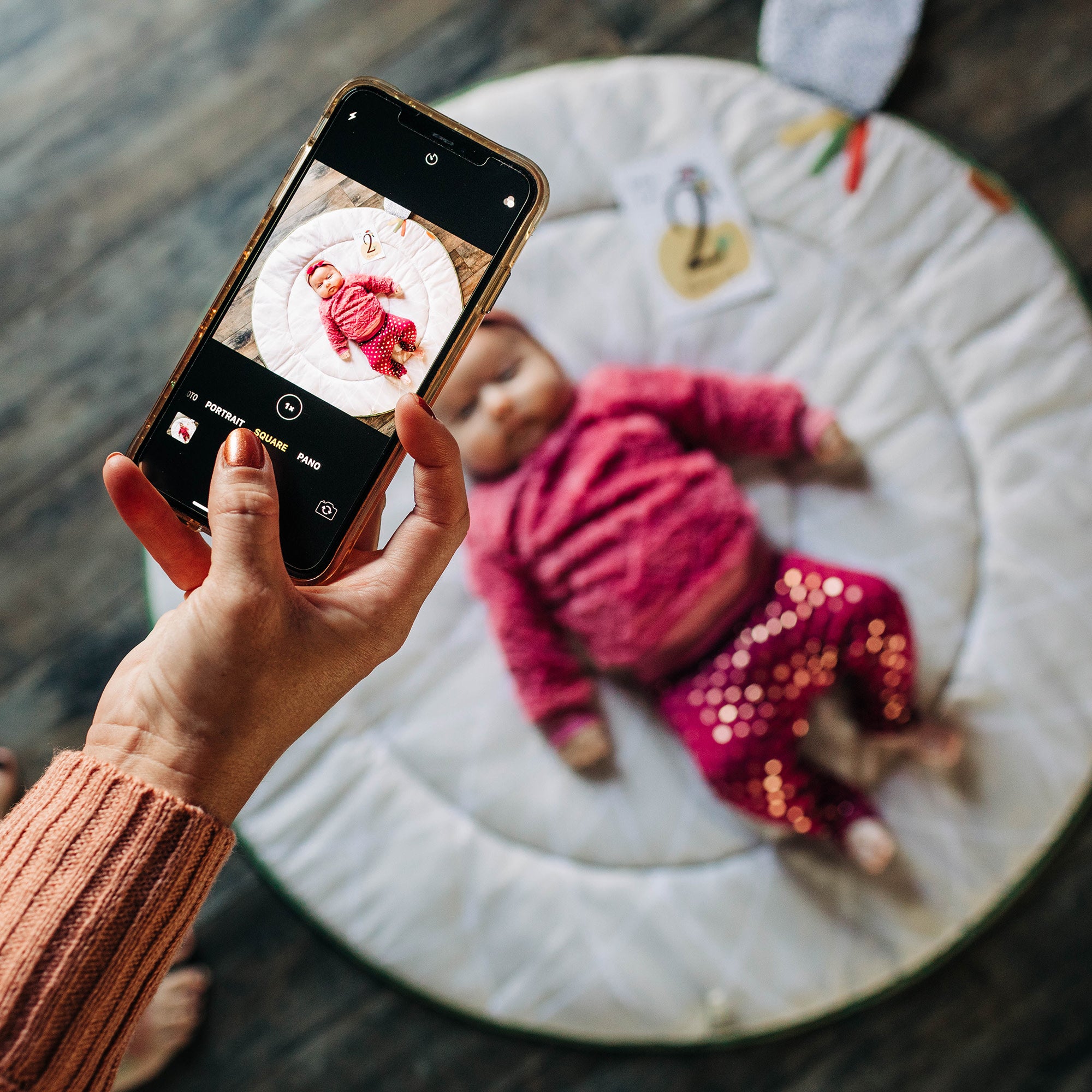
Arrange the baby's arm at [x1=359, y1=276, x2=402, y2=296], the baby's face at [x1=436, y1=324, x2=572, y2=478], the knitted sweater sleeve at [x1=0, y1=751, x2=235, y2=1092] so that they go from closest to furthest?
the knitted sweater sleeve at [x1=0, y1=751, x2=235, y2=1092]
the baby's arm at [x1=359, y1=276, x2=402, y2=296]
the baby's face at [x1=436, y1=324, x2=572, y2=478]

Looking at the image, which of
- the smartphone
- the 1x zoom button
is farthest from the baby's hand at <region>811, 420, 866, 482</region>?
the 1x zoom button

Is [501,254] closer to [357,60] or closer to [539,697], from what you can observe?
[539,697]

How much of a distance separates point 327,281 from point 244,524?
20 cm

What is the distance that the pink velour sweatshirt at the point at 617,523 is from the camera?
88 centimetres

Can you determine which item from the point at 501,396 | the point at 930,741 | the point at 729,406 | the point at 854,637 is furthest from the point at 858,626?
the point at 501,396

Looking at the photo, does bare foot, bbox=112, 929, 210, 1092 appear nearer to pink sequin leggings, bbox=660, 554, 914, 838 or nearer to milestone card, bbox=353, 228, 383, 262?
pink sequin leggings, bbox=660, 554, 914, 838

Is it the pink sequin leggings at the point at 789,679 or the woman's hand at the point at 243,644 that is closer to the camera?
the woman's hand at the point at 243,644

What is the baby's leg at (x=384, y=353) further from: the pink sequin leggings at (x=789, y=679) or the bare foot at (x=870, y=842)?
the bare foot at (x=870, y=842)

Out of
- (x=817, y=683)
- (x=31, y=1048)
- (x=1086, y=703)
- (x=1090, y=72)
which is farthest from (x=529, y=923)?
(x=1090, y=72)

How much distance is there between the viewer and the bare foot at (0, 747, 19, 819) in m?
0.95

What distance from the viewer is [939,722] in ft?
3.15

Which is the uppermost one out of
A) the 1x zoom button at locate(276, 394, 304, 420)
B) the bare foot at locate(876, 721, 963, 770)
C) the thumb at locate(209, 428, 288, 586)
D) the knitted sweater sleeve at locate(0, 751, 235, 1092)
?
the 1x zoom button at locate(276, 394, 304, 420)

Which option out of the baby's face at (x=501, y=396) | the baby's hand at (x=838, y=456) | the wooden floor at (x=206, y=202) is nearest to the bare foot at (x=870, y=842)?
the wooden floor at (x=206, y=202)

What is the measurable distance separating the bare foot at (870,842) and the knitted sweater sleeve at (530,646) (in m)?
0.31
